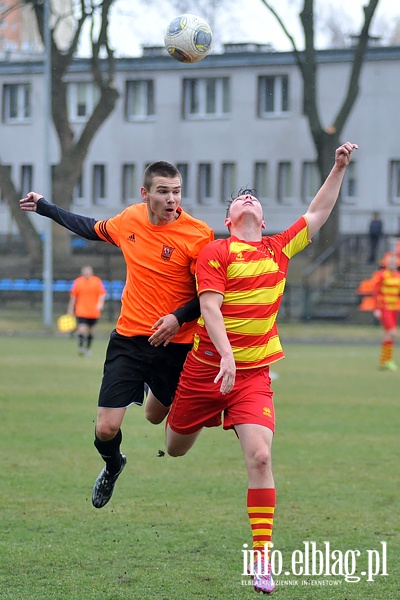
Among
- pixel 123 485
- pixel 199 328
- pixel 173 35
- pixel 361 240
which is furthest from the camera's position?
pixel 361 240

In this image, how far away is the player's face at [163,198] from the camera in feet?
23.2

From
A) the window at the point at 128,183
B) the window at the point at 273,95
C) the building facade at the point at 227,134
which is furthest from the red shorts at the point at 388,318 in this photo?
the window at the point at 128,183

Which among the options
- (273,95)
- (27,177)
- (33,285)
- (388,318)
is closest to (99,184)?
(27,177)

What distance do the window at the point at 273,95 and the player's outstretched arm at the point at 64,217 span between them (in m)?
42.2

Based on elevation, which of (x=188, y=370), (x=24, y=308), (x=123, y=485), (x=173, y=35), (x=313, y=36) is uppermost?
(x=313, y=36)

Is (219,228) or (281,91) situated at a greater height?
(281,91)

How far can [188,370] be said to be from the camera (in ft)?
22.5

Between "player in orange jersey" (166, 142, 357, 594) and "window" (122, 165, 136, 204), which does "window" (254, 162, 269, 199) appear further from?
"player in orange jersey" (166, 142, 357, 594)

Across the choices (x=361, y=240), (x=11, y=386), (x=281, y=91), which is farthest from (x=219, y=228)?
(x=11, y=386)

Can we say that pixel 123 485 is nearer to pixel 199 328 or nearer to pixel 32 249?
pixel 199 328

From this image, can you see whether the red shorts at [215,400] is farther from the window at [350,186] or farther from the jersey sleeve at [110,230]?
the window at [350,186]

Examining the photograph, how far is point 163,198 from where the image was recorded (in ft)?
23.4

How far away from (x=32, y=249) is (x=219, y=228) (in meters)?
10.7

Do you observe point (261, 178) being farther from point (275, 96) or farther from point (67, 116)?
point (67, 116)
